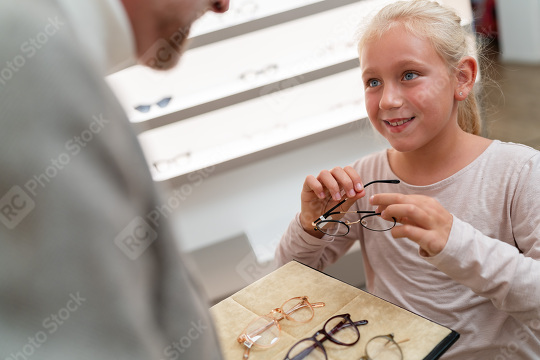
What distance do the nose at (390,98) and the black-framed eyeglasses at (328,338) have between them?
0.56m

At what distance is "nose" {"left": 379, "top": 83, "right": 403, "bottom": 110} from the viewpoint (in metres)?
1.29

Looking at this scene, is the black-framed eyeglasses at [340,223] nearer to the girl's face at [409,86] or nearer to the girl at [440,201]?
the girl at [440,201]

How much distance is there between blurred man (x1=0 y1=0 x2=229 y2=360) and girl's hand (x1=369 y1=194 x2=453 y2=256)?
771 mm

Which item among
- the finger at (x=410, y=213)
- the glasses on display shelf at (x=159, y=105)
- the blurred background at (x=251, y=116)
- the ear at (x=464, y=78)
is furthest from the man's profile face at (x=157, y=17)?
the glasses on display shelf at (x=159, y=105)

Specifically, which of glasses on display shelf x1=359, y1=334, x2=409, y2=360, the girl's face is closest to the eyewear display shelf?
glasses on display shelf x1=359, y1=334, x2=409, y2=360

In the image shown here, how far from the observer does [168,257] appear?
1.29 feet

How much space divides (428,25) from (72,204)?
1.20m

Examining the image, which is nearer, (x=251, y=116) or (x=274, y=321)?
(x=274, y=321)

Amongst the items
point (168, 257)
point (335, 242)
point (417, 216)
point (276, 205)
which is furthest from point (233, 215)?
point (168, 257)

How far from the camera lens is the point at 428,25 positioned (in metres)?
1.31

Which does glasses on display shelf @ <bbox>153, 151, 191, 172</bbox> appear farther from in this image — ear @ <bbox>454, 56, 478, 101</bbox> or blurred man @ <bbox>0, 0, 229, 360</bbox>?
blurred man @ <bbox>0, 0, 229, 360</bbox>

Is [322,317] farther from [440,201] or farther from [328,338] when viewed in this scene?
[440,201]

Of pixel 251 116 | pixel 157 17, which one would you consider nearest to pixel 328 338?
pixel 157 17

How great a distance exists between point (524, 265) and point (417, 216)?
0.27 m
